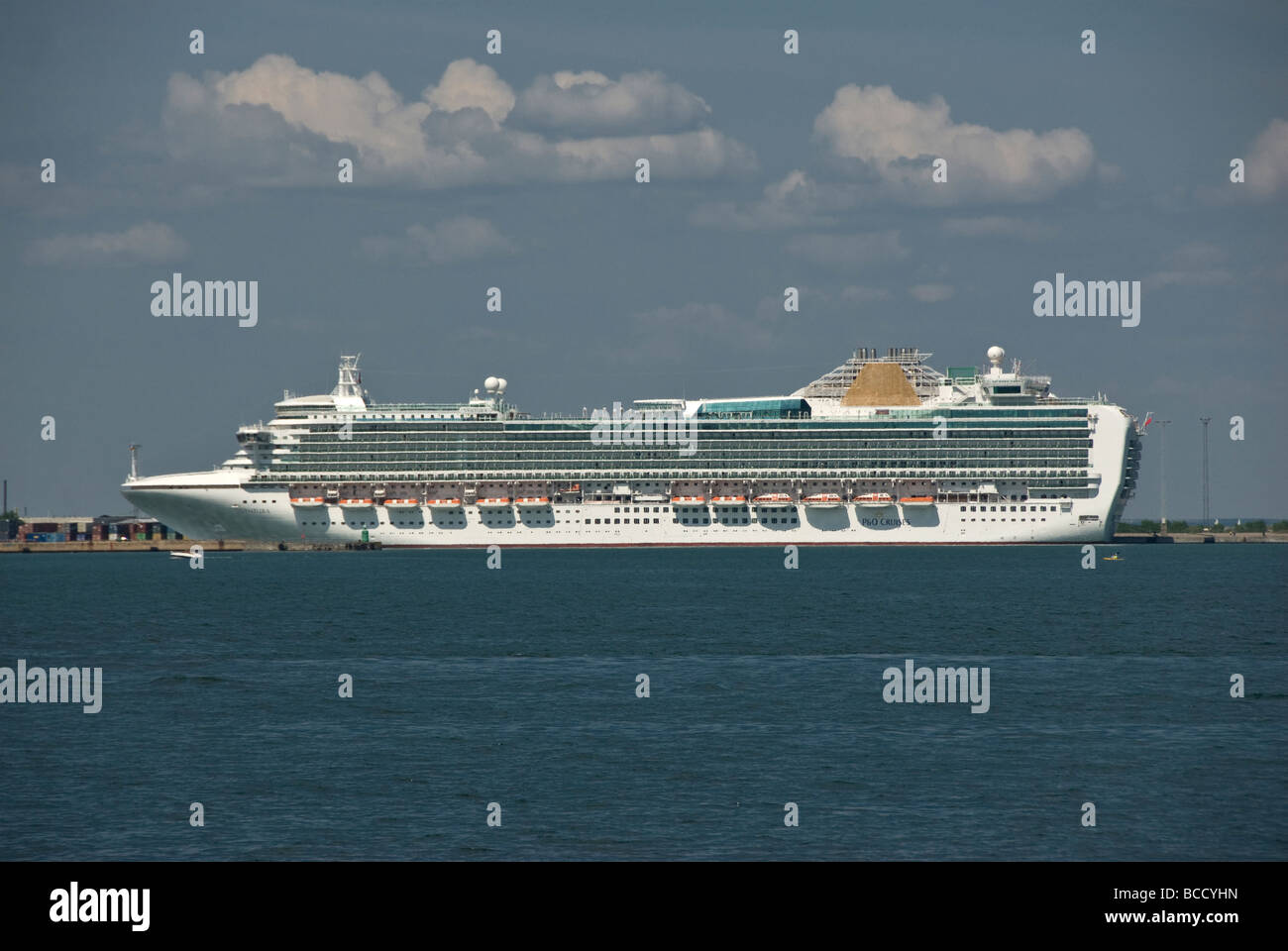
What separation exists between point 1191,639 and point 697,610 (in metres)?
19.6

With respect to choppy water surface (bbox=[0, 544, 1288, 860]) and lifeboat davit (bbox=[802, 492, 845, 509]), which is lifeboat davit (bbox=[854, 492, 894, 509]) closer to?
lifeboat davit (bbox=[802, 492, 845, 509])

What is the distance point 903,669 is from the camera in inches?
1671

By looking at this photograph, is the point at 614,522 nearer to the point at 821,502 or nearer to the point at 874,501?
the point at 821,502

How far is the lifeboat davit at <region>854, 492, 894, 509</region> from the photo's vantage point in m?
122

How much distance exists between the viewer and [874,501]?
12231cm

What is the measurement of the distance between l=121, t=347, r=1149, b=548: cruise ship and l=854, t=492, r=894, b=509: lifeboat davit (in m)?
0.11

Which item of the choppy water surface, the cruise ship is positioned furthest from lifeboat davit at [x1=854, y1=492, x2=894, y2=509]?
the choppy water surface

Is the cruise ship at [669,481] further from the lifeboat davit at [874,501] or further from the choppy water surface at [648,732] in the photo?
the choppy water surface at [648,732]

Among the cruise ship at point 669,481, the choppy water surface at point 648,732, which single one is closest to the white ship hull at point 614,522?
the cruise ship at point 669,481

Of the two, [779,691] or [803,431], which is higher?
[803,431]

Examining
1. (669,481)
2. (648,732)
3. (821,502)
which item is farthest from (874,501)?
(648,732)
